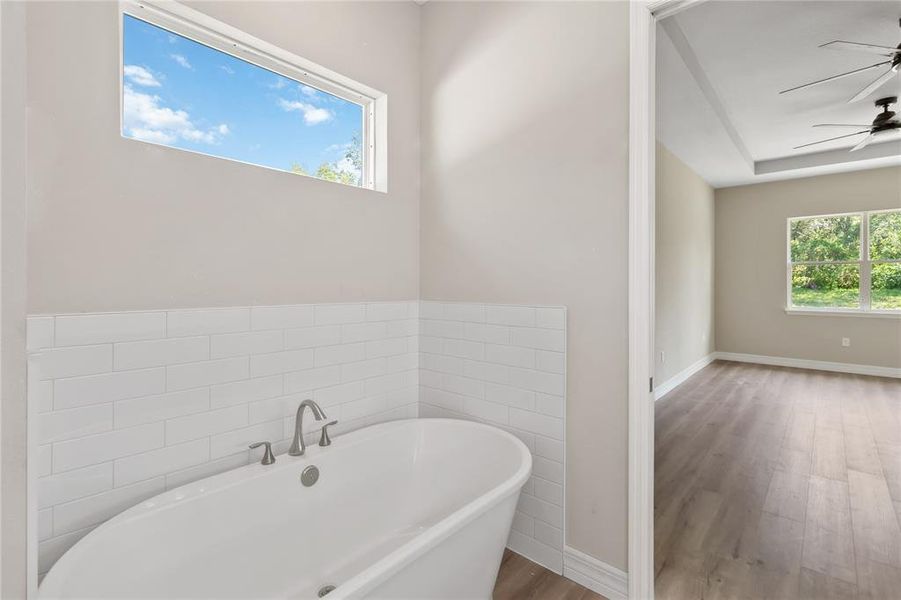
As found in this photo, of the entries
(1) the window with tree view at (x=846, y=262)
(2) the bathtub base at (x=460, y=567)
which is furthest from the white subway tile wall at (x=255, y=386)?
(1) the window with tree view at (x=846, y=262)

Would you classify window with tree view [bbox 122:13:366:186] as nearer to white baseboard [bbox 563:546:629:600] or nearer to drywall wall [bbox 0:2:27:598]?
drywall wall [bbox 0:2:27:598]

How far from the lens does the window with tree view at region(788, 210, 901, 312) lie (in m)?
5.38

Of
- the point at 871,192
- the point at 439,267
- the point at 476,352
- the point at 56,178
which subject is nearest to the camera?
the point at 56,178

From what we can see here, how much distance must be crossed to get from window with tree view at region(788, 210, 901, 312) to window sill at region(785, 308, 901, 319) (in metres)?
0.06

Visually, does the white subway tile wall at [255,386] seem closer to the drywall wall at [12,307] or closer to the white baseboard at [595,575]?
the white baseboard at [595,575]

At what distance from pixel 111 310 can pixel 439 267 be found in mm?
1483

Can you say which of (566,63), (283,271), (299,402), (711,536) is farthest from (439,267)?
(711,536)

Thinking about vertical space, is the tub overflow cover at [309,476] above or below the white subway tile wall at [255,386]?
below

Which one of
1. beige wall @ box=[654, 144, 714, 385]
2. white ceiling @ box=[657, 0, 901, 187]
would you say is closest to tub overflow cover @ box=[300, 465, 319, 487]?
white ceiling @ box=[657, 0, 901, 187]

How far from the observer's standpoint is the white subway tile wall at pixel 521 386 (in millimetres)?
1866

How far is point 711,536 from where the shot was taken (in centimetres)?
209

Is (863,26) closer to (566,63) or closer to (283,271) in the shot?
(566,63)

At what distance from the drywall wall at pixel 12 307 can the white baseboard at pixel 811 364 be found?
787cm

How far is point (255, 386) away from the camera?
5.68 ft
